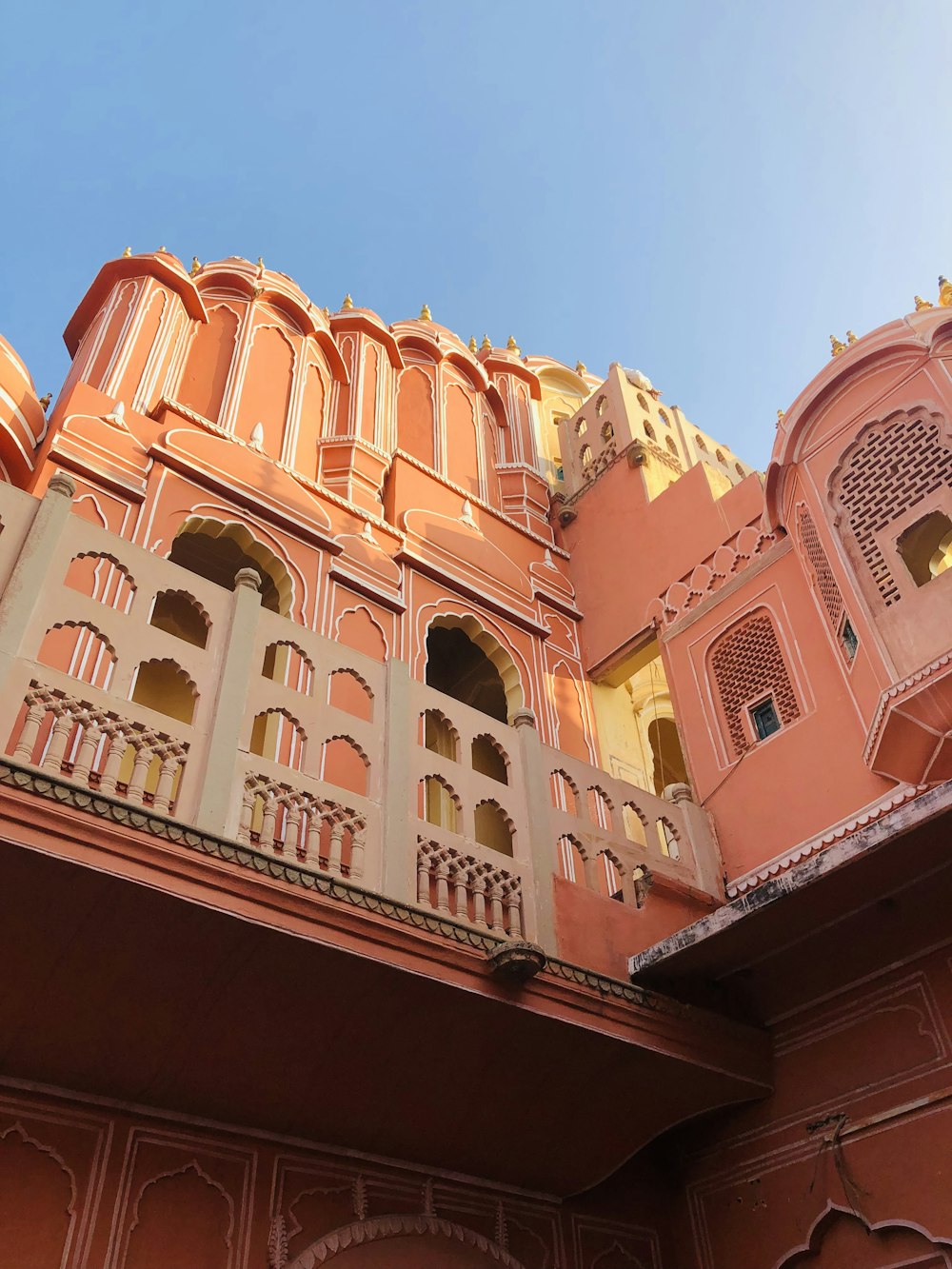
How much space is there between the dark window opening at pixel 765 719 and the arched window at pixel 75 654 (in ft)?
12.6

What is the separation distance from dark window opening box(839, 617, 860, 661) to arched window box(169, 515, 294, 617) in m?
3.42

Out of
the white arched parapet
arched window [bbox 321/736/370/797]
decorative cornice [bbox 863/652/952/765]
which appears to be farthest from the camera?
the white arched parapet

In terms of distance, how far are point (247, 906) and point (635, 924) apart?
2.23m

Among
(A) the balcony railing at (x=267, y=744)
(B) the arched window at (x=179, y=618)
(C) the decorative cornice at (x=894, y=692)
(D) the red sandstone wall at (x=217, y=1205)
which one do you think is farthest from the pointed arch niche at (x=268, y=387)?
(D) the red sandstone wall at (x=217, y=1205)

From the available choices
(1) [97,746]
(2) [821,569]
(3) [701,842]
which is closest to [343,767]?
Result: (3) [701,842]

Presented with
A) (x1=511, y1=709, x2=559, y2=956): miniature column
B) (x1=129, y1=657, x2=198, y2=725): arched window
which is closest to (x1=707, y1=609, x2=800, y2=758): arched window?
(x1=511, y1=709, x2=559, y2=956): miniature column

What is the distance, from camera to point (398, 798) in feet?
16.6

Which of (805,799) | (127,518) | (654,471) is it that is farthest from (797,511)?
(127,518)

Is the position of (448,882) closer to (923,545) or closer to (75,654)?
(75,654)

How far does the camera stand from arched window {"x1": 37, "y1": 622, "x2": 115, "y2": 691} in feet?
19.3

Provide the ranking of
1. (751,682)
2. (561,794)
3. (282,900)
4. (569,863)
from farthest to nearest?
(561,794), (751,682), (569,863), (282,900)

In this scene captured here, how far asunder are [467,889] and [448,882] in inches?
3.9

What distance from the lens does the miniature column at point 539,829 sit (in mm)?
5234

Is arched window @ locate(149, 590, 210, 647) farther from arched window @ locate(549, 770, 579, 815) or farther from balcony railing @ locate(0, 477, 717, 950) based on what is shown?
arched window @ locate(549, 770, 579, 815)
